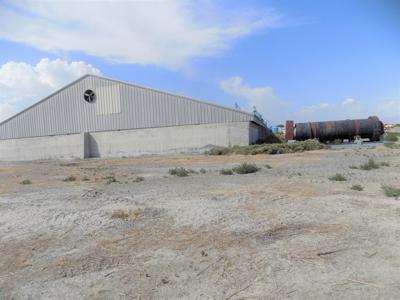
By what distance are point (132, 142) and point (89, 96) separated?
251 inches

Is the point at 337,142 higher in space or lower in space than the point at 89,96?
lower

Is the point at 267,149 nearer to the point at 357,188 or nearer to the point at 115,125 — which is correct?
the point at 115,125

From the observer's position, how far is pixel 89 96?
38688 millimetres

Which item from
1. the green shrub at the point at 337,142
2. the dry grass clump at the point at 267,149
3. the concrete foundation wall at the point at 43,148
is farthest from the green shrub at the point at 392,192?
the concrete foundation wall at the point at 43,148

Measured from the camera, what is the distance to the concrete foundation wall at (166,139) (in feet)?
111

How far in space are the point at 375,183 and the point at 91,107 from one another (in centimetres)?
3135

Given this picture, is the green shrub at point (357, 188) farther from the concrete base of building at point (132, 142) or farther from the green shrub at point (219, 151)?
the concrete base of building at point (132, 142)

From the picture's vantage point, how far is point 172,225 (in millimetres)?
7801

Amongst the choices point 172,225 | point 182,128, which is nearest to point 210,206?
point 172,225

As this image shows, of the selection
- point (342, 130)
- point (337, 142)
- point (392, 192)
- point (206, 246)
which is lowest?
point (206, 246)

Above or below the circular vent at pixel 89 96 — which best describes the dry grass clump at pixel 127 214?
below

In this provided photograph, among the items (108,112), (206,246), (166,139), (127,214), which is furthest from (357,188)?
(108,112)

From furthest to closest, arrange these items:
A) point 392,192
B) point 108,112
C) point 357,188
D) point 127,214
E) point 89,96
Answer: point 89,96 → point 108,112 → point 357,188 → point 392,192 → point 127,214

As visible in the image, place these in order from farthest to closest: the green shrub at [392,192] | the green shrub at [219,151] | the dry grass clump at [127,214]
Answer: the green shrub at [219,151], the green shrub at [392,192], the dry grass clump at [127,214]
